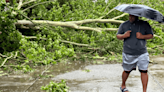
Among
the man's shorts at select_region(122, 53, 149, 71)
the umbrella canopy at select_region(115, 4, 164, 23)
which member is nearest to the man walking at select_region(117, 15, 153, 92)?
the man's shorts at select_region(122, 53, 149, 71)

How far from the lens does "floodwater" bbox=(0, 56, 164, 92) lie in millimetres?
4441

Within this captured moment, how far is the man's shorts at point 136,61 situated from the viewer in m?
3.88

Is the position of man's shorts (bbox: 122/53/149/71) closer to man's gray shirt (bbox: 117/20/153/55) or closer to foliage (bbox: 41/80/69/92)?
man's gray shirt (bbox: 117/20/153/55)

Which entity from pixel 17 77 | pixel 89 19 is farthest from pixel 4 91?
pixel 89 19

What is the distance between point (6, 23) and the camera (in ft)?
20.5

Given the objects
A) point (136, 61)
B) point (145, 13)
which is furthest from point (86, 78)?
point (145, 13)

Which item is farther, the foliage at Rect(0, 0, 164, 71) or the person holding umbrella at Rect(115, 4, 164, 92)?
the foliage at Rect(0, 0, 164, 71)

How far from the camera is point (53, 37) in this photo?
7.28 meters

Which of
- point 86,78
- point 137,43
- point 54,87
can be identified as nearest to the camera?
point 137,43

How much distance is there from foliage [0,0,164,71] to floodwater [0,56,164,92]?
1.35 feet

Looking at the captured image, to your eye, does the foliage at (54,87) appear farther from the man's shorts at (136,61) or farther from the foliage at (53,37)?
the foliage at (53,37)

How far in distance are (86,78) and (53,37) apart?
2465 millimetres

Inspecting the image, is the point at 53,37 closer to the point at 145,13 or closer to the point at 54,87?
the point at 54,87

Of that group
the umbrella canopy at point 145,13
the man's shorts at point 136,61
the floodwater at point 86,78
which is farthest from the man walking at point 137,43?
the floodwater at point 86,78
